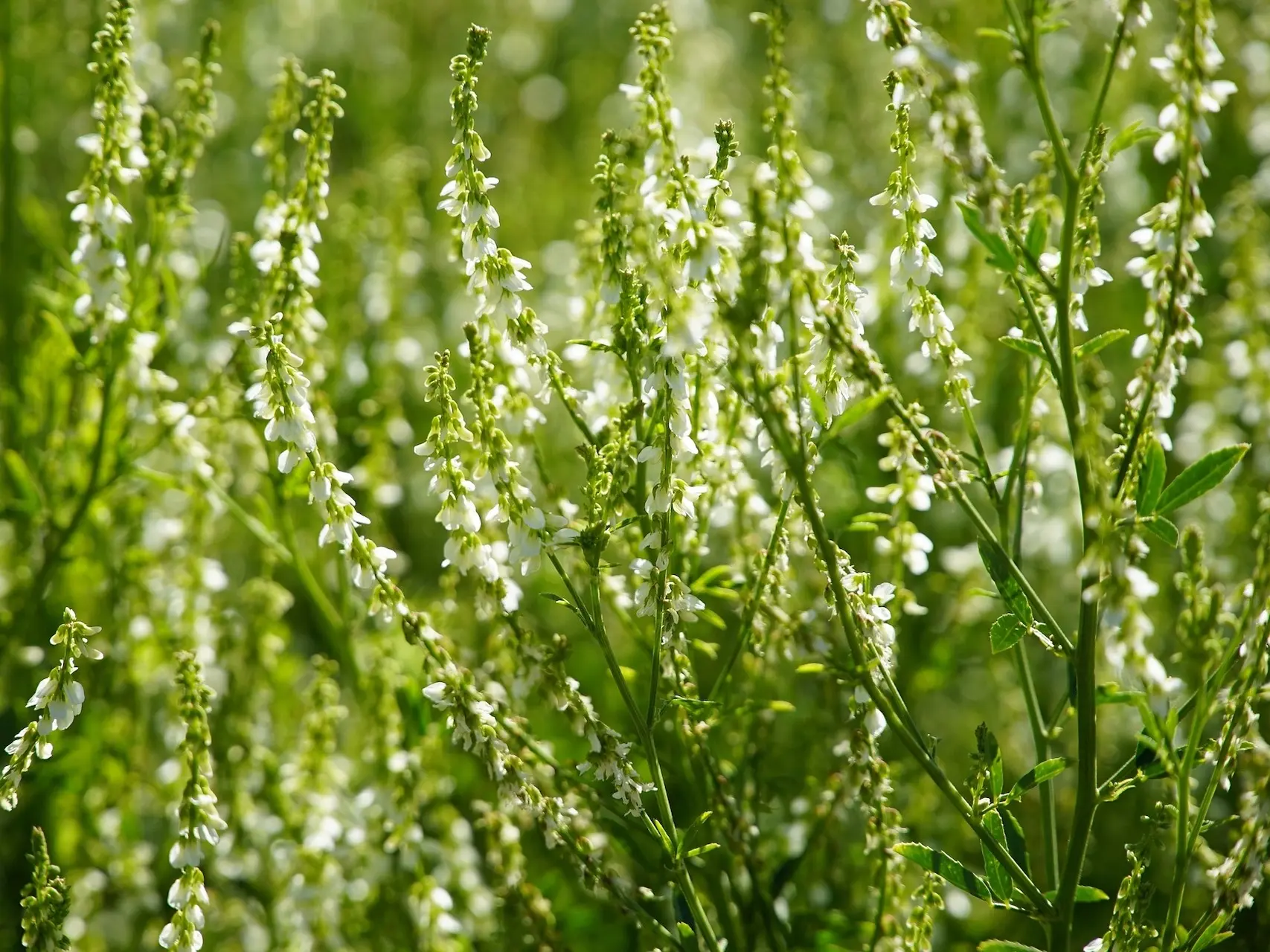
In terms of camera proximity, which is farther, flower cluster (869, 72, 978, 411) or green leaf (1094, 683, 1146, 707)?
flower cluster (869, 72, 978, 411)

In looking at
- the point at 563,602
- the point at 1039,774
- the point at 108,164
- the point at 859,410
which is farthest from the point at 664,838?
the point at 108,164

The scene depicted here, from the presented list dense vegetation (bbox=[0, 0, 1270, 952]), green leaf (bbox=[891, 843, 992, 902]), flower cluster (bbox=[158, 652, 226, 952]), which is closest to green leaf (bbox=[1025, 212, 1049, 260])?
dense vegetation (bbox=[0, 0, 1270, 952])

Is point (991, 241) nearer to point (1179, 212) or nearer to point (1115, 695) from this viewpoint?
point (1179, 212)

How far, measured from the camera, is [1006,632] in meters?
1.40

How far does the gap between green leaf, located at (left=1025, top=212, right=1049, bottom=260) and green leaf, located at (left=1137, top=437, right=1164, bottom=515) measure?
239 millimetres

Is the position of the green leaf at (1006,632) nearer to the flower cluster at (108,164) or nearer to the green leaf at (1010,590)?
the green leaf at (1010,590)

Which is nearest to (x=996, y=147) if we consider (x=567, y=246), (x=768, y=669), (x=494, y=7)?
(x=567, y=246)

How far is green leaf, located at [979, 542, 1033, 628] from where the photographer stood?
138cm

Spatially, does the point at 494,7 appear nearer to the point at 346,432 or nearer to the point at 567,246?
the point at 567,246

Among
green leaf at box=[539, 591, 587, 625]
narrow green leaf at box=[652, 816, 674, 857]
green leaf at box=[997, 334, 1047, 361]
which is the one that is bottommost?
narrow green leaf at box=[652, 816, 674, 857]

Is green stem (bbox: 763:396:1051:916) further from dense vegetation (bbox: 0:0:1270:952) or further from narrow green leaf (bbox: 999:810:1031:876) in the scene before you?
narrow green leaf (bbox: 999:810:1031:876)

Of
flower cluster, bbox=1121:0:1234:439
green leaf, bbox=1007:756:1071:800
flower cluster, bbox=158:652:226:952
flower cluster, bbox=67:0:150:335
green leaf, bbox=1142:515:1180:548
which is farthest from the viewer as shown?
flower cluster, bbox=67:0:150:335

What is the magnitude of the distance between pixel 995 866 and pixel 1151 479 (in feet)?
1.57

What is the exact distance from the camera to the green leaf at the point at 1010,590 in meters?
1.38
